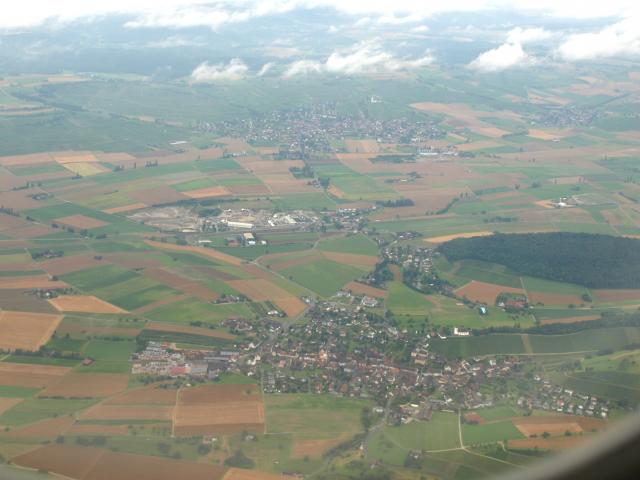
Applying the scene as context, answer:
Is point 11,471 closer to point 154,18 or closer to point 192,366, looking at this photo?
point 192,366

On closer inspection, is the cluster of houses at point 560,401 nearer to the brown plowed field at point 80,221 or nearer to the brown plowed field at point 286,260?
the brown plowed field at point 286,260

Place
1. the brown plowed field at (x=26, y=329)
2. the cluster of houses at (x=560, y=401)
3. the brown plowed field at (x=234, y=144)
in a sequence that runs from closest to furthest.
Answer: the cluster of houses at (x=560, y=401)
the brown plowed field at (x=26, y=329)
the brown plowed field at (x=234, y=144)

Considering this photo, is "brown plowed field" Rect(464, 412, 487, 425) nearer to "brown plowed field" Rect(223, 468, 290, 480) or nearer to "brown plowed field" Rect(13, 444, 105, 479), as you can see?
"brown plowed field" Rect(223, 468, 290, 480)

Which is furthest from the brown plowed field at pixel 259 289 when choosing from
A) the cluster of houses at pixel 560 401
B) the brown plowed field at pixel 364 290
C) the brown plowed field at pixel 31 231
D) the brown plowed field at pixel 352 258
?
the brown plowed field at pixel 31 231

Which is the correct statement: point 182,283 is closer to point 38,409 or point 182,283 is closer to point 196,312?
point 196,312

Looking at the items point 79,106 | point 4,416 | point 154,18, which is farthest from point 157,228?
point 154,18

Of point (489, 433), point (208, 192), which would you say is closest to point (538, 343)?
point (489, 433)
